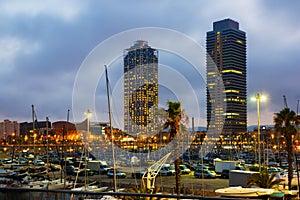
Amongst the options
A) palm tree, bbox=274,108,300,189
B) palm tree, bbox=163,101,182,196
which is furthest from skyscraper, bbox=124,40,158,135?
palm tree, bbox=274,108,300,189

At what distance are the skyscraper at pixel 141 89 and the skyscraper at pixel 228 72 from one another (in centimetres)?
394

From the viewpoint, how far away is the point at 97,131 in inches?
2016

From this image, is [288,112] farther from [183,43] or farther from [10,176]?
[10,176]

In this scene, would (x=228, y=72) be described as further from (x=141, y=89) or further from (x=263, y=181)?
(x=141, y=89)

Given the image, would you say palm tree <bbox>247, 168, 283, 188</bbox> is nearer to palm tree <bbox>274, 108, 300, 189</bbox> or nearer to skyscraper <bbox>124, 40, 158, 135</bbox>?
skyscraper <bbox>124, 40, 158, 135</bbox>

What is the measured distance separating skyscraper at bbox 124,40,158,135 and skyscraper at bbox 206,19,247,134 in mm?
3945

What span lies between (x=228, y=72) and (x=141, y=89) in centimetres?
6614

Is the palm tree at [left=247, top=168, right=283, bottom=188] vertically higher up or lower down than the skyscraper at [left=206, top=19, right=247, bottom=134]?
lower down

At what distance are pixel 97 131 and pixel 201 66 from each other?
30.7 meters

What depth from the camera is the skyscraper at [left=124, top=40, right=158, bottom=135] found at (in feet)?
77.5

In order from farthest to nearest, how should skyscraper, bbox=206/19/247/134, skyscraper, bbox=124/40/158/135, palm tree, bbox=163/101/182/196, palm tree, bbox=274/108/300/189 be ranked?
palm tree, bbox=274/108/300/189 → skyscraper, bbox=206/19/247/134 → palm tree, bbox=163/101/182/196 → skyscraper, bbox=124/40/158/135

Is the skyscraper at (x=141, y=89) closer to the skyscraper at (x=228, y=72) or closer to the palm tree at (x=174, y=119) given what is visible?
the skyscraper at (x=228, y=72)

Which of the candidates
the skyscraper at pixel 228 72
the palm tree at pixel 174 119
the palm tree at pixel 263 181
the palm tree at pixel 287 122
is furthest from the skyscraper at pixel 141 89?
the palm tree at pixel 287 122

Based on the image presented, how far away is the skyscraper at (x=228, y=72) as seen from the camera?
31.6 metres
